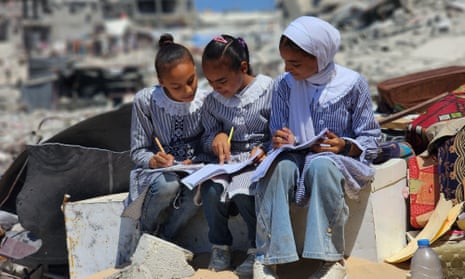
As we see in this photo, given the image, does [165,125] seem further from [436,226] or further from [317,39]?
[436,226]

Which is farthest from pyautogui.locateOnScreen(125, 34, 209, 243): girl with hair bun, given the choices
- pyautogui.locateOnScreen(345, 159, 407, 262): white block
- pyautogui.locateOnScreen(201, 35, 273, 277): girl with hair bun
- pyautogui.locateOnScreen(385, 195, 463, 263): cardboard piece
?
pyautogui.locateOnScreen(385, 195, 463, 263): cardboard piece

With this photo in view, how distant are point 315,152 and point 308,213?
351 millimetres

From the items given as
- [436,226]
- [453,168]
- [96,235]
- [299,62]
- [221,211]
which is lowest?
A: [96,235]

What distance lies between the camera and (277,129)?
4.02m

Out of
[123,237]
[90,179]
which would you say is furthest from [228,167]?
[90,179]

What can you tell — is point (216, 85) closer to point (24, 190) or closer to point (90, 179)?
point (90, 179)

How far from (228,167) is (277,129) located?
0.35 metres

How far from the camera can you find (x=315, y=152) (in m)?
3.78

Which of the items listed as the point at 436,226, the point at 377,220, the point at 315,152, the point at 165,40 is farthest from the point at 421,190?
the point at 165,40

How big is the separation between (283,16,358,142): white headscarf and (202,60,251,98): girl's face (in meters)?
0.29

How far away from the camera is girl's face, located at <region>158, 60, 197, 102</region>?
4.10 meters

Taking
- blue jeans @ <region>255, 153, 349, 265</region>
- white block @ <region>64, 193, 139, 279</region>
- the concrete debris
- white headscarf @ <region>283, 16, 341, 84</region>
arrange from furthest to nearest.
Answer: white block @ <region>64, 193, 139, 279</region> < the concrete debris < white headscarf @ <region>283, 16, 341, 84</region> < blue jeans @ <region>255, 153, 349, 265</region>

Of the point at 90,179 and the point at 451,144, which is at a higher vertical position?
the point at 451,144

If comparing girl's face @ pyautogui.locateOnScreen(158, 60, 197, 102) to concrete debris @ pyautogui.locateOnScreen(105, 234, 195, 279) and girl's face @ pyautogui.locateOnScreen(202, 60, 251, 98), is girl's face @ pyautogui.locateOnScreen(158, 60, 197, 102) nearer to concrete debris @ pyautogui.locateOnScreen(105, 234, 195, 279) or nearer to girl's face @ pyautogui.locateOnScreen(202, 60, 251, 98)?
girl's face @ pyautogui.locateOnScreen(202, 60, 251, 98)
